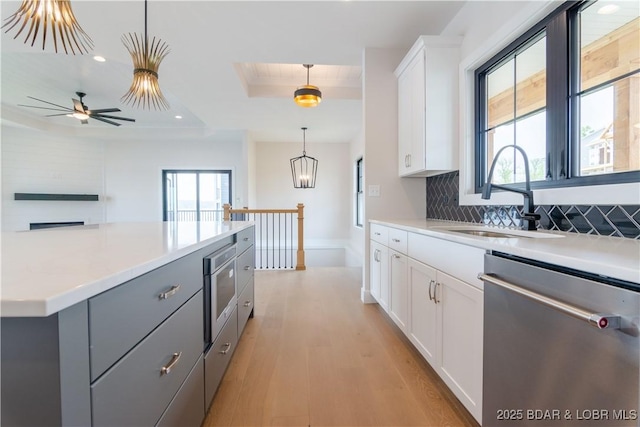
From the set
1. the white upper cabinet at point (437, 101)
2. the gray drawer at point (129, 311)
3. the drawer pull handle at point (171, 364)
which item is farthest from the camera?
the white upper cabinet at point (437, 101)

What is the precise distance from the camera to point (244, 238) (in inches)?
89.0

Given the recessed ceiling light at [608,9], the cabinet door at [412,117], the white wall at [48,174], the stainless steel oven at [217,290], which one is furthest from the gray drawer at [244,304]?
the white wall at [48,174]

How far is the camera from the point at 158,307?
0.87 metres

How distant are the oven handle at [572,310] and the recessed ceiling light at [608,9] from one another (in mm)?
1438

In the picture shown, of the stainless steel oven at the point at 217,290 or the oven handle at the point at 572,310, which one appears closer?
the oven handle at the point at 572,310

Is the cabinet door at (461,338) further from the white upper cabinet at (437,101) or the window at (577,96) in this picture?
the white upper cabinet at (437,101)

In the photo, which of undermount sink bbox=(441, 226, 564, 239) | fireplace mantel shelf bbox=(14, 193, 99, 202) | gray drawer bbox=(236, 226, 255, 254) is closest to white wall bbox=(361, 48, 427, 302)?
undermount sink bbox=(441, 226, 564, 239)

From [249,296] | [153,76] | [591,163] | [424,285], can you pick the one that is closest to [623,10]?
[591,163]

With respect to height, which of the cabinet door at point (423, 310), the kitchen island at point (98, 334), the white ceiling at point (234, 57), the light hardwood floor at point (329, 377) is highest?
the white ceiling at point (234, 57)

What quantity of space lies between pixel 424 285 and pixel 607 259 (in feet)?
3.31

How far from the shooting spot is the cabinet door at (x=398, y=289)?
1957mm

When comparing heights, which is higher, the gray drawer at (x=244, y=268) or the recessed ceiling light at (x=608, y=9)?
the recessed ceiling light at (x=608, y=9)

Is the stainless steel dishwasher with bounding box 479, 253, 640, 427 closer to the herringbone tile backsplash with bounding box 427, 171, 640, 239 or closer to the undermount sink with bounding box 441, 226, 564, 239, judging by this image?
the undermount sink with bounding box 441, 226, 564, 239

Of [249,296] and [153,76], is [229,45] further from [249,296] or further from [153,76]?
[249,296]
